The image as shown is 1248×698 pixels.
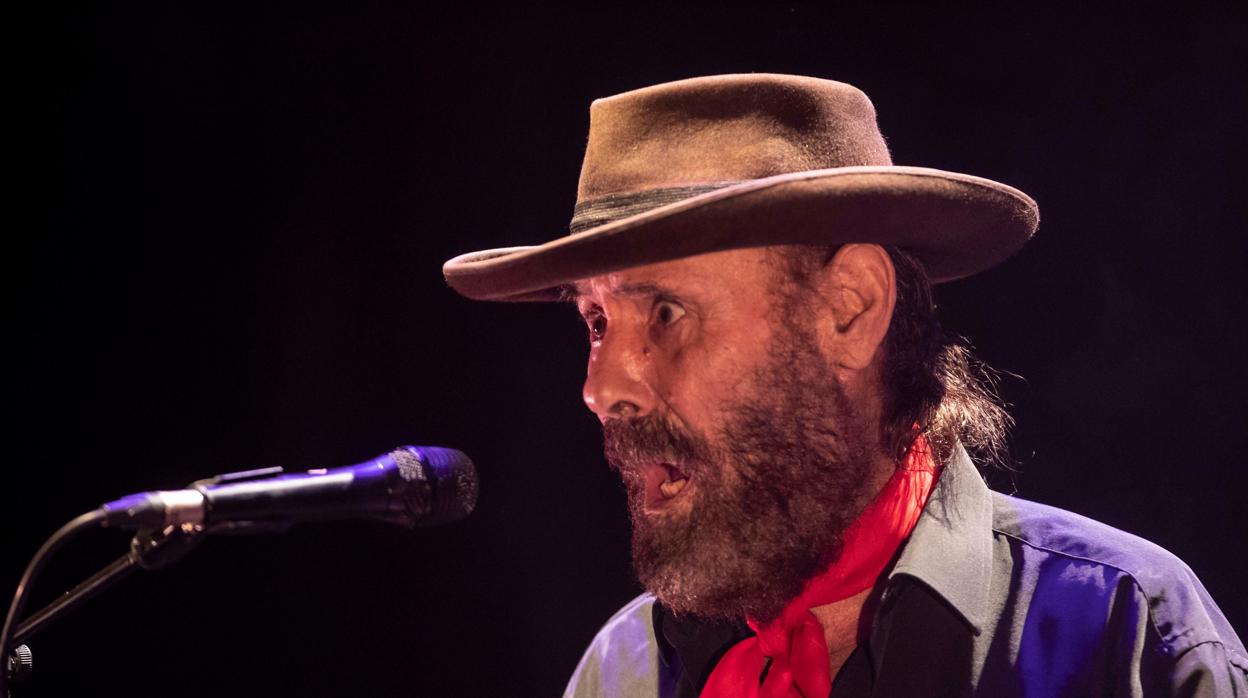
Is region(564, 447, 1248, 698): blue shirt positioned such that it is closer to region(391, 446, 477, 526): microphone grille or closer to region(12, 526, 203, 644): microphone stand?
region(391, 446, 477, 526): microphone grille

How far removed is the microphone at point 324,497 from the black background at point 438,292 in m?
2.03

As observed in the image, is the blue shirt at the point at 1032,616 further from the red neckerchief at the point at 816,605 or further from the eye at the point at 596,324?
the eye at the point at 596,324

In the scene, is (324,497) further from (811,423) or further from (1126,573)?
(1126,573)

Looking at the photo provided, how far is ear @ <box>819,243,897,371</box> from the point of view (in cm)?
244

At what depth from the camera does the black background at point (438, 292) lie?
3.20 meters

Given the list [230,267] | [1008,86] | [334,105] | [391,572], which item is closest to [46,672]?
[391,572]

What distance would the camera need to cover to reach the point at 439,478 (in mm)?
1855

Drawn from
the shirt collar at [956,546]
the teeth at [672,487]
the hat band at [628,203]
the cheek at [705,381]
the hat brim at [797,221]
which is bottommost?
the shirt collar at [956,546]

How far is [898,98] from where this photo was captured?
361cm

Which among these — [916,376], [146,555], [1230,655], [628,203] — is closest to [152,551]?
[146,555]

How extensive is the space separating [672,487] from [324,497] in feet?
2.95

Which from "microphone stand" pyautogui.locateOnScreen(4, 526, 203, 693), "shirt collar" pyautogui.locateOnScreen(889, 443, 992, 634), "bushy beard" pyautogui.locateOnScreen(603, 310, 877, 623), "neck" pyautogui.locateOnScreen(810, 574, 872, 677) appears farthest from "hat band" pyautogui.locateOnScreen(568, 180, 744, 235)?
"microphone stand" pyautogui.locateOnScreen(4, 526, 203, 693)

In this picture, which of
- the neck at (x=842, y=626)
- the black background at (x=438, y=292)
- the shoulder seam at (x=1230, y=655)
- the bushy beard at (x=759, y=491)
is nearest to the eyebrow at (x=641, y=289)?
the bushy beard at (x=759, y=491)

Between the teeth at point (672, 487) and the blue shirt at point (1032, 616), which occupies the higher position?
the teeth at point (672, 487)
